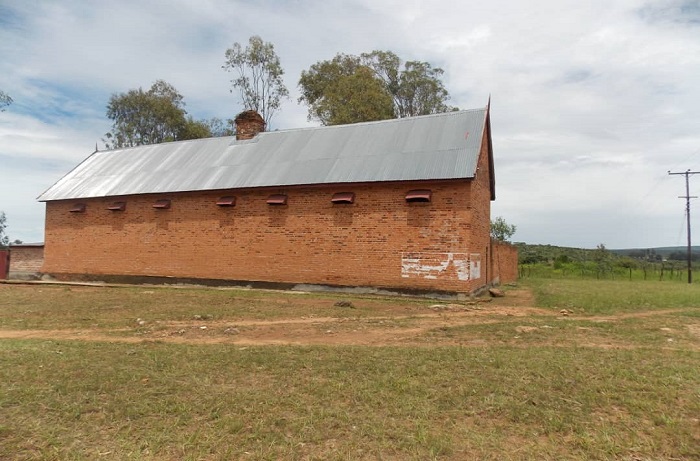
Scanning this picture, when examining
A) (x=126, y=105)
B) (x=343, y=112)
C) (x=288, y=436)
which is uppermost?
(x=126, y=105)

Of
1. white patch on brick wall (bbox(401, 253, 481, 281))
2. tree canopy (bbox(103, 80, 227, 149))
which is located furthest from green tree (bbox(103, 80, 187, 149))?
white patch on brick wall (bbox(401, 253, 481, 281))

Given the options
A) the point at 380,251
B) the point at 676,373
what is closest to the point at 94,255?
the point at 380,251

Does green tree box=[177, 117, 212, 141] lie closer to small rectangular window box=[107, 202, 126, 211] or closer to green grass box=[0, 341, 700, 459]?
small rectangular window box=[107, 202, 126, 211]

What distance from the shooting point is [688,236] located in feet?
99.7

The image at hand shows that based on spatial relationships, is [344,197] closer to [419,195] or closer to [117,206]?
[419,195]

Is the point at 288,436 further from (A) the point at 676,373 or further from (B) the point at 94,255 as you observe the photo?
(B) the point at 94,255

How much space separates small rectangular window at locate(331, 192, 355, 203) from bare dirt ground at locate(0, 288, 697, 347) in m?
5.13

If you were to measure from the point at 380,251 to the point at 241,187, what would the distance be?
20.8 ft

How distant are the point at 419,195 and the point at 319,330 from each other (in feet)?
23.8

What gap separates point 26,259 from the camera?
22.5 metres

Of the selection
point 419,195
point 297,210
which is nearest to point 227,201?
point 297,210

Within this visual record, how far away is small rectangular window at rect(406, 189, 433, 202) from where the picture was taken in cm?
1453

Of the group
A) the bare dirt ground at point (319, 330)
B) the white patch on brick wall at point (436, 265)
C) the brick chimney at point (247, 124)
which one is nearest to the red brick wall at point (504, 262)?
the white patch on brick wall at point (436, 265)

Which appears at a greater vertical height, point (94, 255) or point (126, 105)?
point (126, 105)
